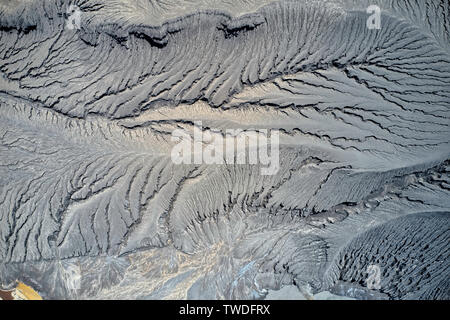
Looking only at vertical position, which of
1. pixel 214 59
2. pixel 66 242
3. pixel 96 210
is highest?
pixel 214 59

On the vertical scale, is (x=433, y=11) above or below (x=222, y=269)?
above

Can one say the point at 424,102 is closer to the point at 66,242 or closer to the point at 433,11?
the point at 433,11

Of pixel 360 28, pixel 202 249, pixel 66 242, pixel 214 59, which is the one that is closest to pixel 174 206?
pixel 202 249

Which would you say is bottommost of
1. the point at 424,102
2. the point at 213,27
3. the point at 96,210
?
the point at 96,210

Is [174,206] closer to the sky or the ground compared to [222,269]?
closer to the sky

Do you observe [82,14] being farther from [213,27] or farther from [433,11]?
[433,11]

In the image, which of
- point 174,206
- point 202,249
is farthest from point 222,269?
point 174,206
